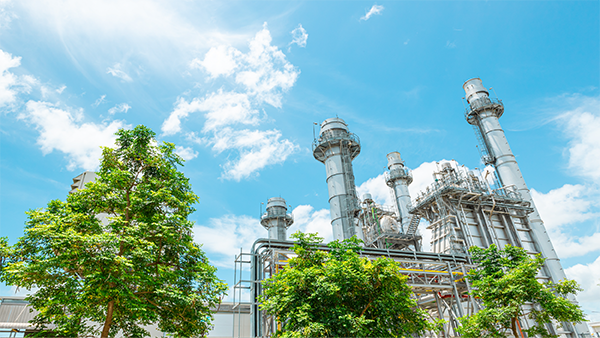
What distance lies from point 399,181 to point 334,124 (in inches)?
859

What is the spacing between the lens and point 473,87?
141 ft

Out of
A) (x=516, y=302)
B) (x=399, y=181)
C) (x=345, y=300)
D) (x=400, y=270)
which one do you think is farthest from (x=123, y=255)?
(x=399, y=181)

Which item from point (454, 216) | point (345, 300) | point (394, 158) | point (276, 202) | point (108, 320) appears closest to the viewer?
point (108, 320)

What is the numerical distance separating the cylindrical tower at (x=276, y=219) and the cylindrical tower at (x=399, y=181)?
1621 centimetres

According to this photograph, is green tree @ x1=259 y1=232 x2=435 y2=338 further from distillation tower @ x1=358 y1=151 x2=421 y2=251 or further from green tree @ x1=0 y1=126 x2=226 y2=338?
distillation tower @ x1=358 y1=151 x2=421 y2=251

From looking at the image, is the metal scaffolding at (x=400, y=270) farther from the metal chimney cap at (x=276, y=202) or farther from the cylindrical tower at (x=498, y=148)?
the metal chimney cap at (x=276, y=202)

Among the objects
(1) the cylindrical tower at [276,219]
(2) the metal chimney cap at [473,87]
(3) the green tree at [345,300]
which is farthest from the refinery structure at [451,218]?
(1) the cylindrical tower at [276,219]

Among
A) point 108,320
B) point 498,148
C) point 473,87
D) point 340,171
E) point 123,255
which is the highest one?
point 473,87

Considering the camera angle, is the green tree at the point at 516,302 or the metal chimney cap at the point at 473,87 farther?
the metal chimney cap at the point at 473,87

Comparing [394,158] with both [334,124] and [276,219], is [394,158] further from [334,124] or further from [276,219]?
[334,124]

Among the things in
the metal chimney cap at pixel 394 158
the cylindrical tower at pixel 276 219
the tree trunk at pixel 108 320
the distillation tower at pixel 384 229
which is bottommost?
the tree trunk at pixel 108 320

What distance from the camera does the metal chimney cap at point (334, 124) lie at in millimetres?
39400

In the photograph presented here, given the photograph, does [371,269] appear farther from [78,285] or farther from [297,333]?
[78,285]

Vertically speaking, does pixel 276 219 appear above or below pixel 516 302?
above
